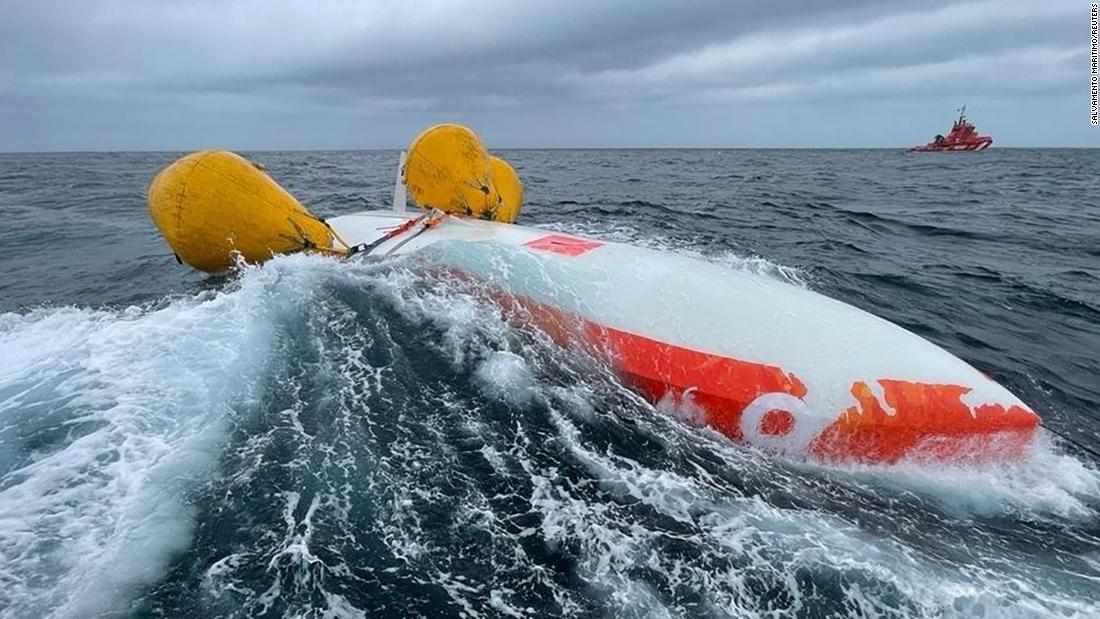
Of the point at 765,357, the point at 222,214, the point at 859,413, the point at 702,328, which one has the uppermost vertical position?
the point at 222,214

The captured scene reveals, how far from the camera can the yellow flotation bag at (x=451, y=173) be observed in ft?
28.4

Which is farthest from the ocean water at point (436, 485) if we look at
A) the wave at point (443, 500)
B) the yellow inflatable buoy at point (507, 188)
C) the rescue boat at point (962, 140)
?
the rescue boat at point (962, 140)

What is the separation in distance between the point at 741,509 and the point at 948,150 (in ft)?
260

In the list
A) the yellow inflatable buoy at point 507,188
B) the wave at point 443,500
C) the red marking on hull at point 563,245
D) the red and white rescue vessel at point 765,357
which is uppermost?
Result: the yellow inflatable buoy at point 507,188

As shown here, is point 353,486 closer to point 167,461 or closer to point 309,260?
point 167,461

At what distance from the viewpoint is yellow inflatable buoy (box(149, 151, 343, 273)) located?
722 cm

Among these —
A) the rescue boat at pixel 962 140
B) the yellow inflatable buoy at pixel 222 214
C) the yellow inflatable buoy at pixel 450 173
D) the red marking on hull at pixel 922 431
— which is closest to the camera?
the red marking on hull at pixel 922 431

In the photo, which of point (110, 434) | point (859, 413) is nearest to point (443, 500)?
point (110, 434)

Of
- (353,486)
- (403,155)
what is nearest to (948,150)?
(403,155)

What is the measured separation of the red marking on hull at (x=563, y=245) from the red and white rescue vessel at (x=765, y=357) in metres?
0.05

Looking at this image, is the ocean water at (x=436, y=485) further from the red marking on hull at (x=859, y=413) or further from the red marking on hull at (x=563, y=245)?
the red marking on hull at (x=563, y=245)

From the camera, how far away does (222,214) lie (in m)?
7.28

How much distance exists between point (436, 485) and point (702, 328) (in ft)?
8.67

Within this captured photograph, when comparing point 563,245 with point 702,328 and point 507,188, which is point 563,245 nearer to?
point 702,328
